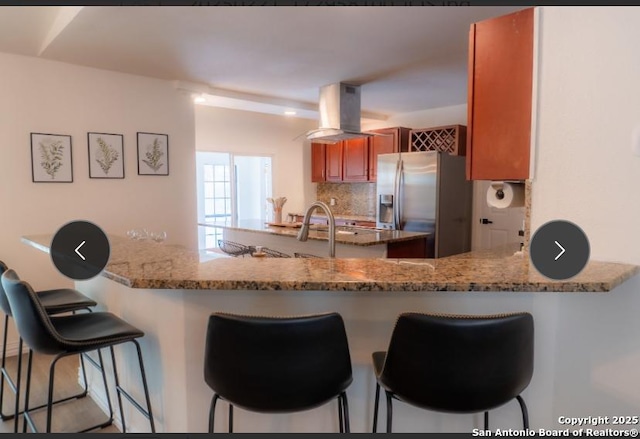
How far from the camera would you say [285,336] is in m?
1.13

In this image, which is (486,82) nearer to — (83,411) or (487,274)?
(487,274)

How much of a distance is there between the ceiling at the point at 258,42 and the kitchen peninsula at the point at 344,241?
1450 millimetres

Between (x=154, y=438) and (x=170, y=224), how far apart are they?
8.59ft

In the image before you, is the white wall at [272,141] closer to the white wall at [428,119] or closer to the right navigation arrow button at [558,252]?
the white wall at [428,119]

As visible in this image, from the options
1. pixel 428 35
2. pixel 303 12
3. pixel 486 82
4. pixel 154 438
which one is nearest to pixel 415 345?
pixel 154 438

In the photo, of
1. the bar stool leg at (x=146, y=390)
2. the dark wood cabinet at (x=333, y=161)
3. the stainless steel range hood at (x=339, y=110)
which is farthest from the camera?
the dark wood cabinet at (x=333, y=161)

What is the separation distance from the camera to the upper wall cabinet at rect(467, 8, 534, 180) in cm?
173

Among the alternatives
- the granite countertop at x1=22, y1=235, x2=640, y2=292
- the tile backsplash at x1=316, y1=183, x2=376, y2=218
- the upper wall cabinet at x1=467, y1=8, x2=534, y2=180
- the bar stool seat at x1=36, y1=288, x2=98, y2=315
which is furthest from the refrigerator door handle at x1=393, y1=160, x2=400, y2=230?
the bar stool seat at x1=36, y1=288, x2=98, y2=315

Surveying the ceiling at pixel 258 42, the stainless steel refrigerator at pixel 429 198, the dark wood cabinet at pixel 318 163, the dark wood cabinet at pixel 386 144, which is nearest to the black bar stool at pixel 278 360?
the ceiling at pixel 258 42

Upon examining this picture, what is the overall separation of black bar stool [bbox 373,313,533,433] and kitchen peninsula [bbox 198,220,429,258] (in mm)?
1975

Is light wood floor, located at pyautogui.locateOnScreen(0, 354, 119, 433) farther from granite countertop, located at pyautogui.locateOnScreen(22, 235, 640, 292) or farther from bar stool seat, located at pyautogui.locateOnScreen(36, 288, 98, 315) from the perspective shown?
granite countertop, located at pyautogui.locateOnScreen(22, 235, 640, 292)

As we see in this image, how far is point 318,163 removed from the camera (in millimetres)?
6320

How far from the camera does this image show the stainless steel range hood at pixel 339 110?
4031 millimetres

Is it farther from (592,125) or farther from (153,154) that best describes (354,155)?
(592,125)
